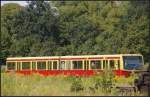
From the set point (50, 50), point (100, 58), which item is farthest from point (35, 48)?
point (100, 58)

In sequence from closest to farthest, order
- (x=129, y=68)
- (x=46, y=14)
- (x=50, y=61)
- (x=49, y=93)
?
(x=49, y=93), (x=129, y=68), (x=50, y=61), (x=46, y=14)

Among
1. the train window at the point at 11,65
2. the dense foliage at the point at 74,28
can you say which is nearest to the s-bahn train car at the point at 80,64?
the train window at the point at 11,65

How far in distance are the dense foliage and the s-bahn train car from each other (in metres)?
10.0

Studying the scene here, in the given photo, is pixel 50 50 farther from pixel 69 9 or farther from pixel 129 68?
pixel 129 68

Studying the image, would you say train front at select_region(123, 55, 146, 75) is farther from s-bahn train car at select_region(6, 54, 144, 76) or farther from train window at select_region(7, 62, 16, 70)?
train window at select_region(7, 62, 16, 70)

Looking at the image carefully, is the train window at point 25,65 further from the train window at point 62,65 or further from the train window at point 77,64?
the train window at point 77,64

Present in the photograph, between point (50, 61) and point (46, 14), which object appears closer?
point (50, 61)

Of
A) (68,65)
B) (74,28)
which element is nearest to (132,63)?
(68,65)

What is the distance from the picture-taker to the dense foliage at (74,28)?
45.9 meters

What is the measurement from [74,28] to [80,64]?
18.7m

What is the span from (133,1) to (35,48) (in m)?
11.3

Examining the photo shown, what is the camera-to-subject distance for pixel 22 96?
1055 centimetres

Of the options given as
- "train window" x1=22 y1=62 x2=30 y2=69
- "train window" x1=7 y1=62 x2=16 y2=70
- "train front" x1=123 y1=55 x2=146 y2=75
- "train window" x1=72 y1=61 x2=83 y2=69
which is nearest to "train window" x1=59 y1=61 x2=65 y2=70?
"train window" x1=72 y1=61 x2=83 y2=69

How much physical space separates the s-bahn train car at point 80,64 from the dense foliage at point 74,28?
10.0 meters
